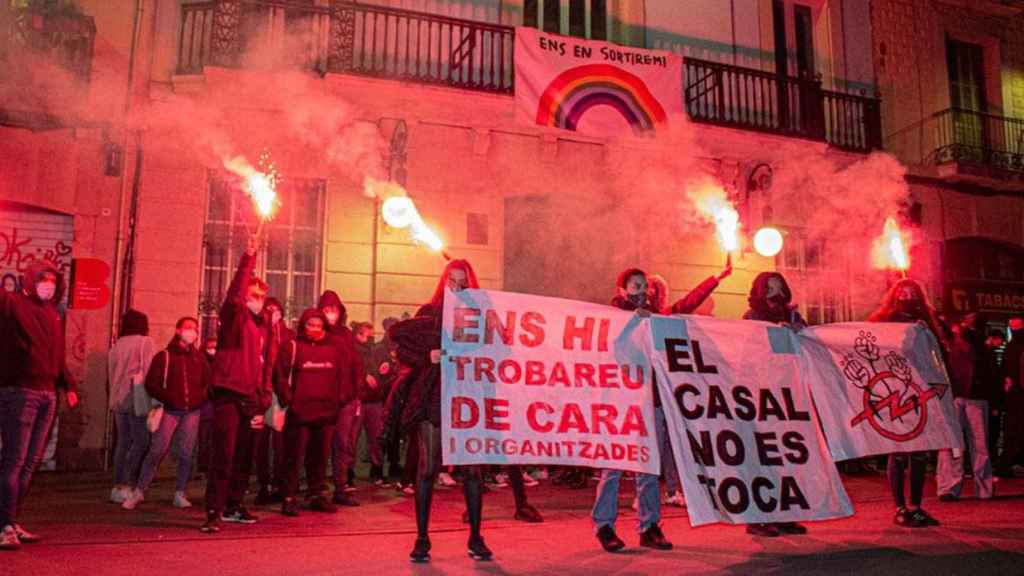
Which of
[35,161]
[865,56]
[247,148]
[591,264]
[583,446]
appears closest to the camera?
[583,446]

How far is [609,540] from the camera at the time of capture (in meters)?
5.00

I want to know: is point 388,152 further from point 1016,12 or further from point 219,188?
point 1016,12

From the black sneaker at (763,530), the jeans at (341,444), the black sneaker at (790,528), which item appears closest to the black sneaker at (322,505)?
the jeans at (341,444)

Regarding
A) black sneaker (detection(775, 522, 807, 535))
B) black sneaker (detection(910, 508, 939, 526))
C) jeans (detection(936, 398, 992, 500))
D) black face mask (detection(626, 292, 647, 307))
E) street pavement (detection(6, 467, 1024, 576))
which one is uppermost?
black face mask (detection(626, 292, 647, 307))

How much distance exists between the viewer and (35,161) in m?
9.98

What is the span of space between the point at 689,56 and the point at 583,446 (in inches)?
393

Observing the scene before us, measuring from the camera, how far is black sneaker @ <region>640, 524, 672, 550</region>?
16.6 ft

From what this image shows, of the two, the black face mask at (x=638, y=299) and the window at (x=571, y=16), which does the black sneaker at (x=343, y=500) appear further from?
the window at (x=571, y=16)

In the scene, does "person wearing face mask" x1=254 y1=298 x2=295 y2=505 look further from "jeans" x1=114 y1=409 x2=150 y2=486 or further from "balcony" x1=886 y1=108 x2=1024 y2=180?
"balcony" x1=886 y1=108 x2=1024 y2=180

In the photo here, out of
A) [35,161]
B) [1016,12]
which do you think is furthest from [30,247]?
[1016,12]

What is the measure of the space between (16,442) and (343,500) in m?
2.80

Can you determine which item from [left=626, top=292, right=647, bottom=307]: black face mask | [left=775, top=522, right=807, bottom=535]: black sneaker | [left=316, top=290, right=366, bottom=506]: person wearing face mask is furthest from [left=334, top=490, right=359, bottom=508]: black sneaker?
[left=775, top=522, right=807, bottom=535]: black sneaker

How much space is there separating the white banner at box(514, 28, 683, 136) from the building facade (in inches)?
13.5

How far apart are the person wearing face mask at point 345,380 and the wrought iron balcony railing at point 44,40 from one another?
566 cm
